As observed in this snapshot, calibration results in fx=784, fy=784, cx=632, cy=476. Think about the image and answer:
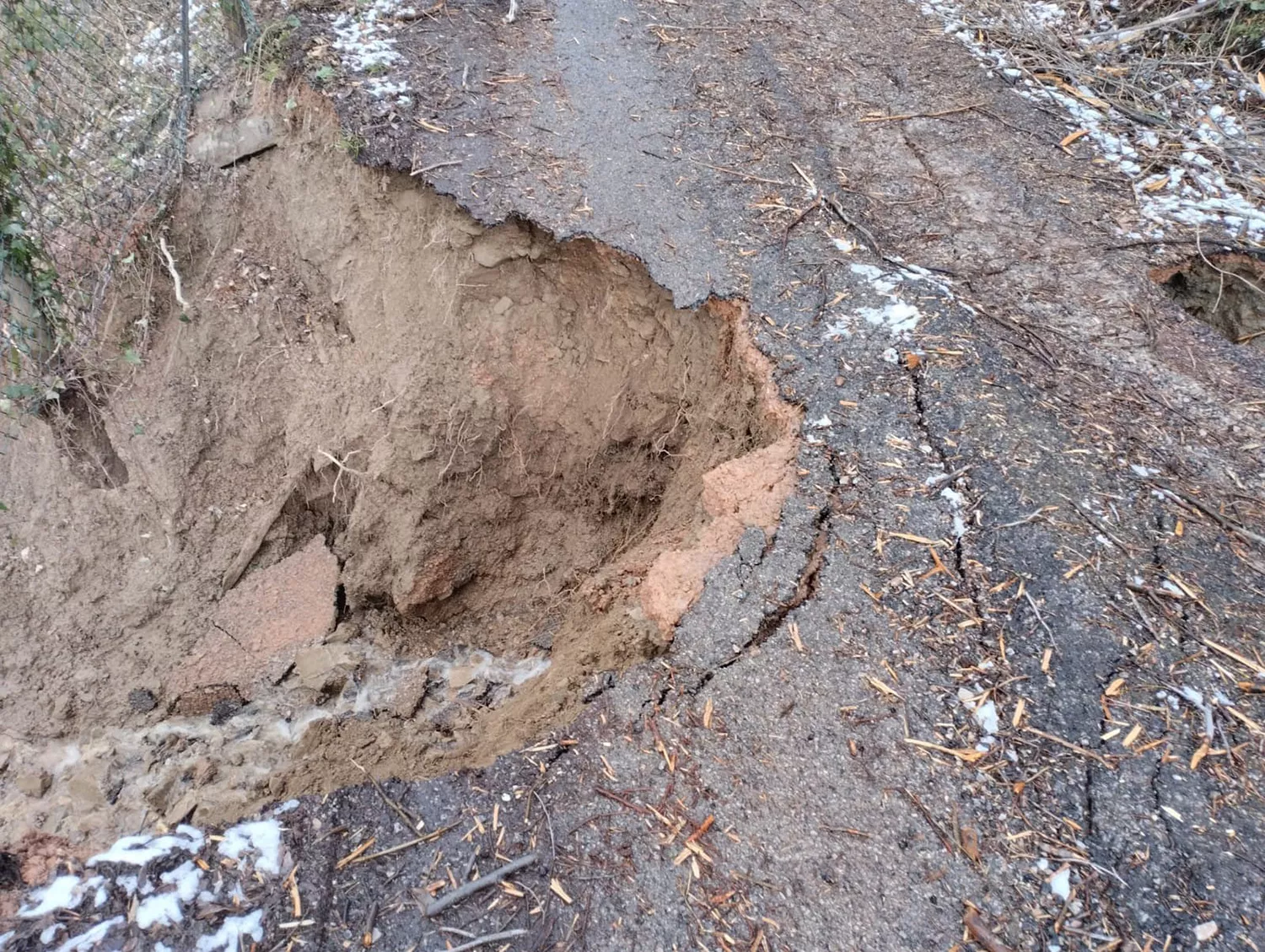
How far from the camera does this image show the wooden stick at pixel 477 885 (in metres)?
2.23

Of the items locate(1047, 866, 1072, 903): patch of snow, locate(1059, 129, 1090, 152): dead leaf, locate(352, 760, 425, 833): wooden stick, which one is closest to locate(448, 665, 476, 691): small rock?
locate(352, 760, 425, 833): wooden stick

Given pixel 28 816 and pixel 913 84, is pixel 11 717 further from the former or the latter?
pixel 913 84

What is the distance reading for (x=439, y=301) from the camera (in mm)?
4273

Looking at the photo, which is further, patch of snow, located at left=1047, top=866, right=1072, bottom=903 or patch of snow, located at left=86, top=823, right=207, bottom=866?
patch of snow, located at left=86, top=823, right=207, bottom=866

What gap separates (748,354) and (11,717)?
407 centimetres

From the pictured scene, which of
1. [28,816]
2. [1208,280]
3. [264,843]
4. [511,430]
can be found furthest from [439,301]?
[1208,280]

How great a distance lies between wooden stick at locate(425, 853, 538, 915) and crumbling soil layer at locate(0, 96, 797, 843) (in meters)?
1.48

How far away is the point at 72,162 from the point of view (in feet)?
14.7

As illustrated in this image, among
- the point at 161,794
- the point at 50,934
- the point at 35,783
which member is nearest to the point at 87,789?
the point at 35,783

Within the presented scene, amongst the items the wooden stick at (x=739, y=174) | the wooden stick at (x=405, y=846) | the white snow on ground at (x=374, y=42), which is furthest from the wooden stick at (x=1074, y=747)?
the white snow on ground at (x=374, y=42)

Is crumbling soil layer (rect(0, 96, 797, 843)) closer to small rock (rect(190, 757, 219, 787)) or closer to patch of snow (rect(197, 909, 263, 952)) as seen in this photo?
small rock (rect(190, 757, 219, 787))

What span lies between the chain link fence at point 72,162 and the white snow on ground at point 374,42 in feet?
1.74

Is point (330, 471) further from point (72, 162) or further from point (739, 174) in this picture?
point (739, 174)

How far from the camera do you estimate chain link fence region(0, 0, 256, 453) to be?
4.22 m
